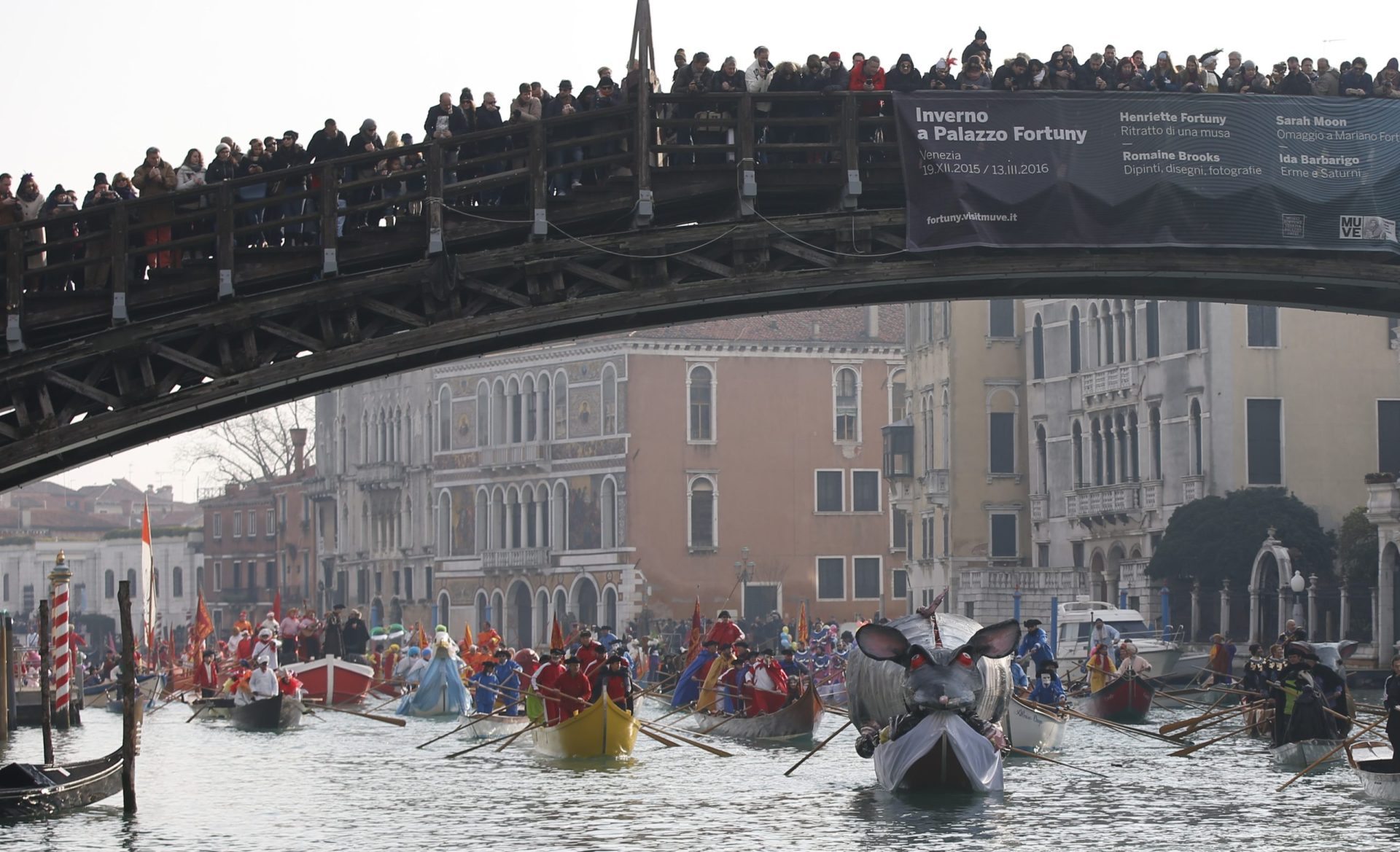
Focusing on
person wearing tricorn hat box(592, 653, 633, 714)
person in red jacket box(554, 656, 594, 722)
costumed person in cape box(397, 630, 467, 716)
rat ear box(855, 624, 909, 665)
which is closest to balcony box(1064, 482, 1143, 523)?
costumed person in cape box(397, 630, 467, 716)

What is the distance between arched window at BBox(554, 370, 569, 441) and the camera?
9388 centimetres

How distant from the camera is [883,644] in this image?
28.3 metres

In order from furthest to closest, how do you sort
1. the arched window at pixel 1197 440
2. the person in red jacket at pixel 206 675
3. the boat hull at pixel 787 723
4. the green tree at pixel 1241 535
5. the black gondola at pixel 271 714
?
the arched window at pixel 1197 440, the green tree at pixel 1241 535, the person in red jacket at pixel 206 675, the black gondola at pixel 271 714, the boat hull at pixel 787 723

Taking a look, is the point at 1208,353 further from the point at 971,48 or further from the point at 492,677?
the point at 971,48

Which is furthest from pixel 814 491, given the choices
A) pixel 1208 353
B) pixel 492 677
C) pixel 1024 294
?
pixel 1024 294

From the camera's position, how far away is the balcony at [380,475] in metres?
106

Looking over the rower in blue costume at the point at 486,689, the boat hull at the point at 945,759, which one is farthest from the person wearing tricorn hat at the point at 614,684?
the rower in blue costume at the point at 486,689

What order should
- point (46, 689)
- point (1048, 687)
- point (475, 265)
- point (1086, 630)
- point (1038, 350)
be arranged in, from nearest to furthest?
1. point (475, 265)
2. point (46, 689)
3. point (1048, 687)
4. point (1086, 630)
5. point (1038, 350)

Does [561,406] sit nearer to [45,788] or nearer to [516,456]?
[516,456]

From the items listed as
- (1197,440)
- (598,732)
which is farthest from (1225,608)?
(598,732)

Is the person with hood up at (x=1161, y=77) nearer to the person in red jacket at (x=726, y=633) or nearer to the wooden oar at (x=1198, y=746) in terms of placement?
the wooden oar at (x=1198, y=746)

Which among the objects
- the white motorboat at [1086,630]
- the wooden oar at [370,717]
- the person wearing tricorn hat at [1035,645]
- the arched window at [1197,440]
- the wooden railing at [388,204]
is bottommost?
the wooden oar at [370,717]

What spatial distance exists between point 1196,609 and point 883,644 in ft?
114

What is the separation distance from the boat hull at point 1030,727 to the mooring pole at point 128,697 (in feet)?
39.9
